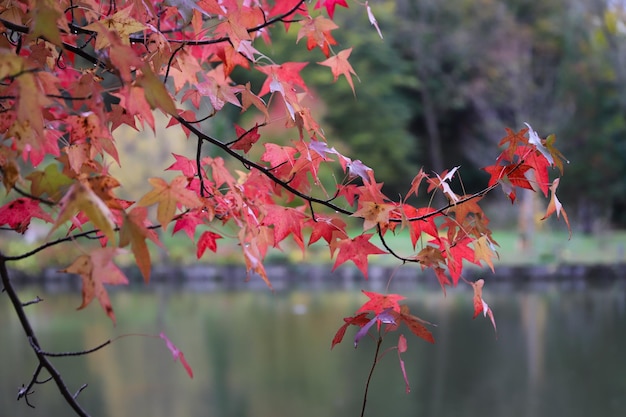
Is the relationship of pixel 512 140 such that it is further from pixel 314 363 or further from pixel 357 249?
pixel 314 363

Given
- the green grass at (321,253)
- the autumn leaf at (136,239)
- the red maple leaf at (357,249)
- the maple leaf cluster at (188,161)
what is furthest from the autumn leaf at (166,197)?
the green grass at (321,253)

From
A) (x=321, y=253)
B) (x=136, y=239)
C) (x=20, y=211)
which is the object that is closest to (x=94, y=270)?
(x=136, y=239)

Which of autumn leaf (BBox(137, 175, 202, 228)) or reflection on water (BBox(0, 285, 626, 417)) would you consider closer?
autumn leaf (BBox(137, 175, 202, 228))

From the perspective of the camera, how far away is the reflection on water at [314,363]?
2.73 m

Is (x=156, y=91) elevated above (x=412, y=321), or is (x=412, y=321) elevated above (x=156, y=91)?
(x=156, y=91)

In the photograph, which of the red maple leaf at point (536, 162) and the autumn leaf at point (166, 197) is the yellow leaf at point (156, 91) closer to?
the autumn leaf at point (166, 197)

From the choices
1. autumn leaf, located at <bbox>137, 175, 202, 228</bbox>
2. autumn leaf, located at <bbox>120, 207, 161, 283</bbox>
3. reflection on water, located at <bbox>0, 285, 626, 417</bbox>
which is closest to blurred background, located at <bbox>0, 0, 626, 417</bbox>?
reflection on water, located at <bbox>0, 285, 626, 417</bbox>

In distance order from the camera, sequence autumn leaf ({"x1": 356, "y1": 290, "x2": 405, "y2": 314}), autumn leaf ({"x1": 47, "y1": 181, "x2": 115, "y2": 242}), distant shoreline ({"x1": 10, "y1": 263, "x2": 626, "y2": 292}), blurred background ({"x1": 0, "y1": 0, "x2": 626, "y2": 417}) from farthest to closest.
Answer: distant shoreline ({"x1": 10, "y1": 263, "x2": 626, "y2": 292})
blurred background ({"x1": 0, "y1": 0, "x2": 626, "y2": 417})
autumn leaf ({"x1": 356, "y1": 290, "x2": 405, "y2": 314})
autumn leaf ({"x1": 47, "y1": 181, "x2": 115, "y2": 242})

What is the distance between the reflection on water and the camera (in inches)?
108

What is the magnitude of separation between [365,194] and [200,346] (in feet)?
10.3

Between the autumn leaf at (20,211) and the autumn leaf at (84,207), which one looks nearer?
the autumn leaf at (84,207)

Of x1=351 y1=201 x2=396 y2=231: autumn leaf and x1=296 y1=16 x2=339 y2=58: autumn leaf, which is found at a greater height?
x1=296 y1=16 x2=339 y2=58: autumn leaf

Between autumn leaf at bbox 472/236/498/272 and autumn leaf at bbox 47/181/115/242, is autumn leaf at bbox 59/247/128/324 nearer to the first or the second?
autumn leaf at bbox 47/181/115/242

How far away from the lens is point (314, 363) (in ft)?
11.1
